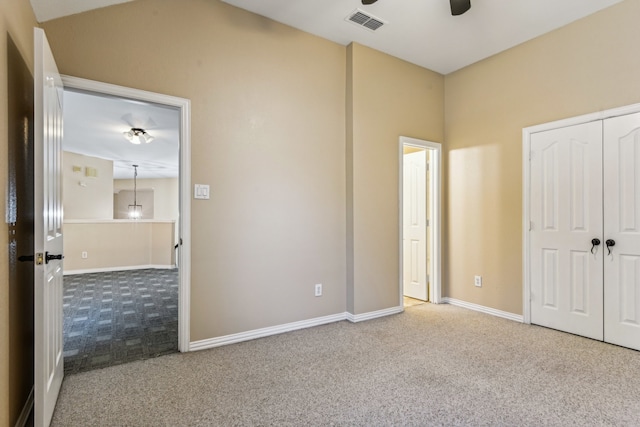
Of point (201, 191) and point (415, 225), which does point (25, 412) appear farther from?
point (415, 225)

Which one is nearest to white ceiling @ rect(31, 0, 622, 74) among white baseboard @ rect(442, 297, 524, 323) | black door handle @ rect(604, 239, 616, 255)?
black door handle @ rect(604, 239, 616, 255)

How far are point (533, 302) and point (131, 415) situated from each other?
3.67 meters

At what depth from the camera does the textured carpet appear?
8.94 ft

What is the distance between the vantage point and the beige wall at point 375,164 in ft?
11.8

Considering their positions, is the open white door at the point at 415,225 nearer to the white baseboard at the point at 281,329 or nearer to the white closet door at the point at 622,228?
the white baseboard at the point at 281,329

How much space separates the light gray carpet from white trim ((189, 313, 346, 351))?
83 millimetres

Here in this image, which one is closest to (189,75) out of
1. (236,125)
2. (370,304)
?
(236,125)

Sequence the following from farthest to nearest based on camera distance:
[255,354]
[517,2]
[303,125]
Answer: [303,125] → [517,2] → [255,354]

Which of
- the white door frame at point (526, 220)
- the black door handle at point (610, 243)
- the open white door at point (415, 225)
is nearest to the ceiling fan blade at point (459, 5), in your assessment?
the white door frame at point (526, 220)

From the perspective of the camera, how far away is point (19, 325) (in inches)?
70.3

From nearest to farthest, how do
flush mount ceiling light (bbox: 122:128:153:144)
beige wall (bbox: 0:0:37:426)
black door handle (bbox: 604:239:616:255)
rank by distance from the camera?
1. beige wall (bbox: 0:0:37:426)
2. black door handle (bbox: 604:239:616:255)
3. flush mount ceiling light (bbox: 122:128:153:144)

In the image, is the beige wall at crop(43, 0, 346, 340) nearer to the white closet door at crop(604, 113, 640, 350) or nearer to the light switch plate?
the light switch plate

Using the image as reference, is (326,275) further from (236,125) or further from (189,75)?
(189,75)

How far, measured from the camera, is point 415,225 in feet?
15.0
